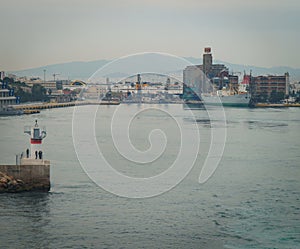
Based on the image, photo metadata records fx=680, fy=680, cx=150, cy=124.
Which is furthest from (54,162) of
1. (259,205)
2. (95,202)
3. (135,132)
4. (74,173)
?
(135,132)

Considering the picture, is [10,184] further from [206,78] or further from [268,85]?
[206,78]

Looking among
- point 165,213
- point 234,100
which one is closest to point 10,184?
point 165,213

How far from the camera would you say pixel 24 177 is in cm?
523

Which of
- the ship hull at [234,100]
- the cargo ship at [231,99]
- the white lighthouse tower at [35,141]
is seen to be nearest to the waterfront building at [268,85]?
the cargo ship at [231,99]

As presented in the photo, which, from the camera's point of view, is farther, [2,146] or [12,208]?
[2,146]

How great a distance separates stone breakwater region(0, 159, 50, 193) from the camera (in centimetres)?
521

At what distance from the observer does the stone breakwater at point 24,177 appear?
5207mm

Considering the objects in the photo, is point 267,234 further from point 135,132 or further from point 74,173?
point 135,132

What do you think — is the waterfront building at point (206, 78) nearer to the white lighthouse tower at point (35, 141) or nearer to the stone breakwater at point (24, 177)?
the white lighthouse tower at point (35, 141)

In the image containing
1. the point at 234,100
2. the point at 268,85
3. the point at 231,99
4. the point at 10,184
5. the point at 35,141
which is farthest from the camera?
the point at 268,85

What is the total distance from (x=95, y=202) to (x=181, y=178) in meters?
1.38

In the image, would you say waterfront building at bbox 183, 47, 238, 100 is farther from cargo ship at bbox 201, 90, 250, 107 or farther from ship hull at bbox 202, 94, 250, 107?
ship hull at bbox 202, 94, 250, 107

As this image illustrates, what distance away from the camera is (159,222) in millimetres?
4551

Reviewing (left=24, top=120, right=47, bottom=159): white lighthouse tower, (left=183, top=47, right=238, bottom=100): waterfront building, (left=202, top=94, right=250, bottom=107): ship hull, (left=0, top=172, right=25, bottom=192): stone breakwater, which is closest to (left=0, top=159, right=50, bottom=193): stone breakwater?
(left=0, top=172, right=25, bottom=192): stone breakwater
